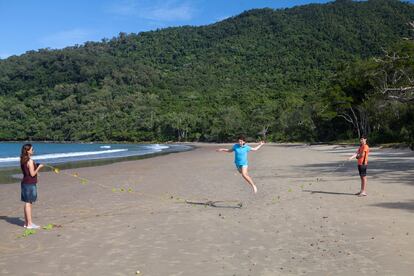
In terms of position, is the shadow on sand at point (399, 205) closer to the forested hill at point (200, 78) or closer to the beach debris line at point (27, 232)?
the beach debris line at point (27, 232)

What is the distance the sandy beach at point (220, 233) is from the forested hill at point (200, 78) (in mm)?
85185

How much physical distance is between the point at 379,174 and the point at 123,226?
1224 cm

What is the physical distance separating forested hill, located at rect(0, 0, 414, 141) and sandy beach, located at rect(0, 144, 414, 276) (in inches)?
3354

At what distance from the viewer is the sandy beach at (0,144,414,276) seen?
629 centimetres

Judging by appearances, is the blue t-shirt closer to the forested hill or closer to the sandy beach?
the sandy beach

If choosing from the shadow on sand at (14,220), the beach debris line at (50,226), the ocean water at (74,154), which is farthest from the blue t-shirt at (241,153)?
the ocean water at (74,154)

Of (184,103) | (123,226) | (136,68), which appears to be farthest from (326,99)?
(136,68)

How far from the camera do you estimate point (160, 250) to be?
23.8ft

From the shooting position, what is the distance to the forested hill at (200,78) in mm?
123825

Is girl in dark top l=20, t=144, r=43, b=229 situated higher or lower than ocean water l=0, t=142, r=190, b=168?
higher

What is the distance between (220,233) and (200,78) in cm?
15809

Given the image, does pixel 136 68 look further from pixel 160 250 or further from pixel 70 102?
pixel 160 250

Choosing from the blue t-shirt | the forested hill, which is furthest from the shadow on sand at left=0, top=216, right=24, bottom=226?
the forested hill

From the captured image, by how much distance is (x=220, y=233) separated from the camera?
837 cm
